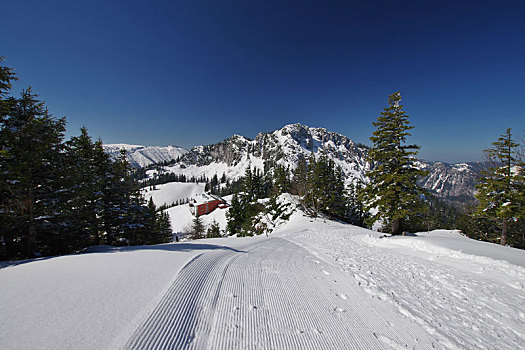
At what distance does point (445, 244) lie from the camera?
8344 millimetres

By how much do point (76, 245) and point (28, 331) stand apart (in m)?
10.4

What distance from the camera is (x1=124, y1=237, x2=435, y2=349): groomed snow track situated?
216 centimetres

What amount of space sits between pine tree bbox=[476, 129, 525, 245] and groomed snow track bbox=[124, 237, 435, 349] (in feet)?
53.8

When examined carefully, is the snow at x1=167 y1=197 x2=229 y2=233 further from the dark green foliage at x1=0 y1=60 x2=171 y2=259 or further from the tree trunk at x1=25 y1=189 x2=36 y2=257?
the tree trunk at x1=25 y1=189 x2=36 y2=257

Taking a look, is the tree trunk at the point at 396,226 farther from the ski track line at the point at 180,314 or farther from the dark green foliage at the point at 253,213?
the ski track line at the point at 180,314

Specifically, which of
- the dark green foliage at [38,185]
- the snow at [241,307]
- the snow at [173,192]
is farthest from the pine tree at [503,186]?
the snow at [173,192]

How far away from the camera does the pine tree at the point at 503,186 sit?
39.8ft

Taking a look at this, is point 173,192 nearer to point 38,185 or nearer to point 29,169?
point 38,185

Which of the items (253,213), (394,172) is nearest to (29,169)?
(394,172)

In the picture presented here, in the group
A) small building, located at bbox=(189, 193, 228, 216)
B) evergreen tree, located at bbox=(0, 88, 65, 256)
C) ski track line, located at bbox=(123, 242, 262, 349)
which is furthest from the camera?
small building, located at bbox=(189, 193, 228, 216)

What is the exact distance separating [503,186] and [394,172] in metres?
7.73

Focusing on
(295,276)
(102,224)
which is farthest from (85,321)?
(102,224)

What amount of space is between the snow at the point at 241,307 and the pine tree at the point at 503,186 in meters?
11.4

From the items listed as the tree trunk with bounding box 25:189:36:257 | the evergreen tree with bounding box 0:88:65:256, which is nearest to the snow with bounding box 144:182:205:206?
the evergreen tree with bounding box 0:88:65:256
